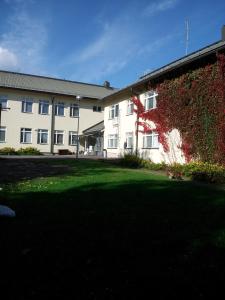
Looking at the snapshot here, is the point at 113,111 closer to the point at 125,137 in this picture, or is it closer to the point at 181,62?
the point at 125,137

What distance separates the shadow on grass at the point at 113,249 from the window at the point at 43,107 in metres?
32.1

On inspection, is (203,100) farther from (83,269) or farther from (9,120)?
(9,120)

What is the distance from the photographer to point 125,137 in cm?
2816

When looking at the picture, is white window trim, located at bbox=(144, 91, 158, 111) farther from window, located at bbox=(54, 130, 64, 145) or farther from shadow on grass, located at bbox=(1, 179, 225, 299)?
window, located at bbox=(54, 130, 64, 145)

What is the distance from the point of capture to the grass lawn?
3615mm

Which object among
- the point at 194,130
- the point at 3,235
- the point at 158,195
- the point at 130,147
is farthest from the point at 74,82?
the point at 3,235

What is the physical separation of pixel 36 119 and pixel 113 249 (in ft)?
117

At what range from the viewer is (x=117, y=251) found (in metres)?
4.69

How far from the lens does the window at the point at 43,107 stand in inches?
1547

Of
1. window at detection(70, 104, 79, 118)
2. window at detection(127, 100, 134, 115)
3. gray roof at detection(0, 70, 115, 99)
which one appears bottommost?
window at detection(127, 100, 134, 115)

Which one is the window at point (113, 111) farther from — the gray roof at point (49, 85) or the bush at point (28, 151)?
the bush at point (28, 151)

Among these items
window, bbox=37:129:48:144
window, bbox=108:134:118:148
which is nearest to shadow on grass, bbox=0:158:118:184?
window, bbox=108:134:118:148

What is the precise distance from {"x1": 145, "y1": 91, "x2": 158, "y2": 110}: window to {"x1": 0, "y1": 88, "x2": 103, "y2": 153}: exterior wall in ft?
60.0

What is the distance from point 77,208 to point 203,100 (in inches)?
480
